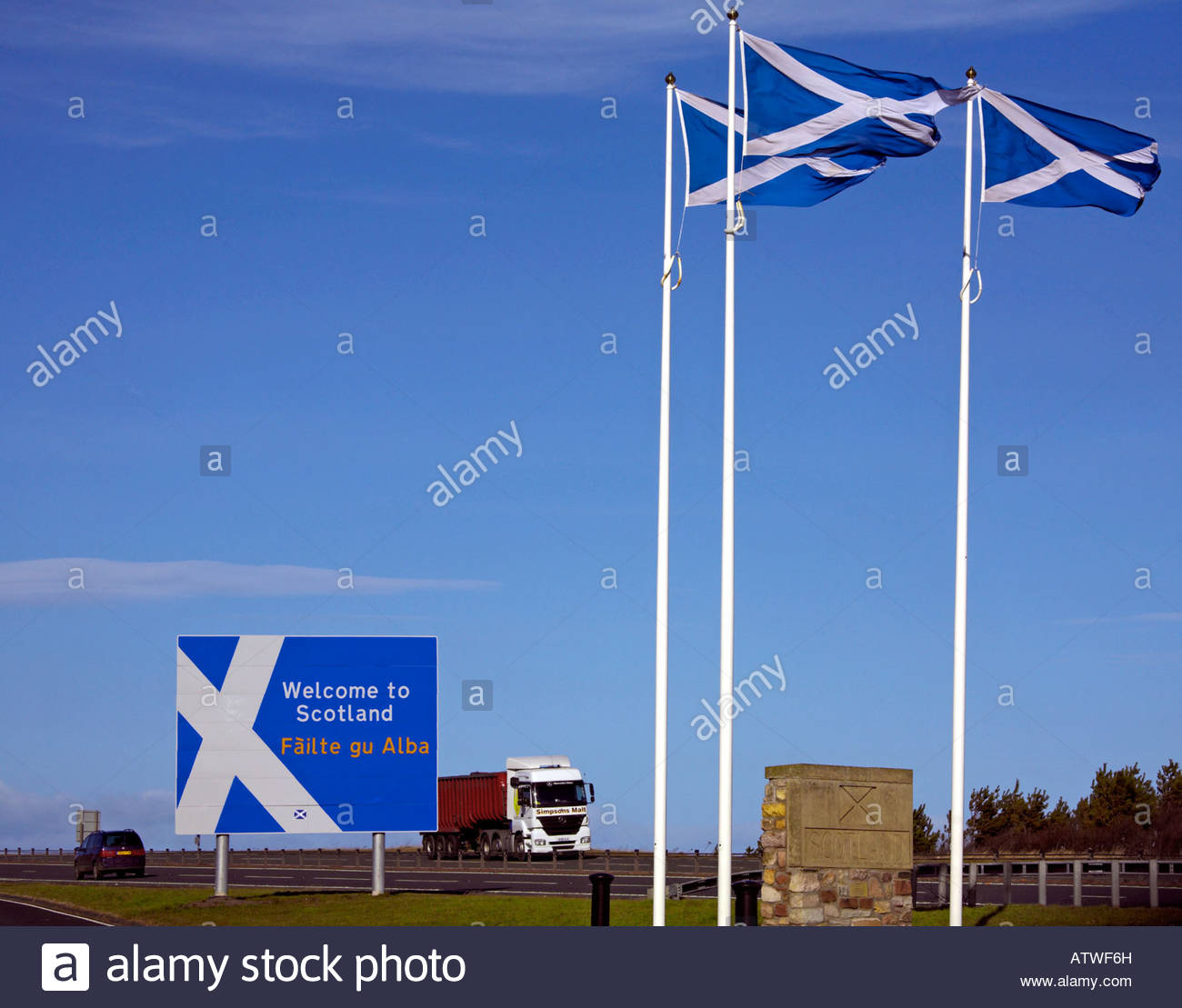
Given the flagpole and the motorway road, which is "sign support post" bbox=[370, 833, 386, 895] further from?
the flagpole

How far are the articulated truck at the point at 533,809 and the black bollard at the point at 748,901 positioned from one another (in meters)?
36.4

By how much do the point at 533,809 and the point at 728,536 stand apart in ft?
124

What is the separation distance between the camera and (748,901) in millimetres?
21234

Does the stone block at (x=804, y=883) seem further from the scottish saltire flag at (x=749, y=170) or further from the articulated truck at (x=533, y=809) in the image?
the articulated truck at (x=533, y=809)

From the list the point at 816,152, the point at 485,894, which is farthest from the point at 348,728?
the point at 816,152

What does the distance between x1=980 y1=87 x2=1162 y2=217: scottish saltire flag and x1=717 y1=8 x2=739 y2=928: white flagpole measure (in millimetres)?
4558

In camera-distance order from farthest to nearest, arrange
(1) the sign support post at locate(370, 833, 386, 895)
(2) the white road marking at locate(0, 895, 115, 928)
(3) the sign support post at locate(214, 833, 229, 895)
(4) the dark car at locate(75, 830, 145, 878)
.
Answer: (4) the dark car at locate(75, 830, 145, 878) < (1) the sign support post at locate(370, 833, 386, 895) < (3) the sign support post at locate(214, 833, 229, 895) < (2) the white road marking at locate(0, 895, 115, 928)

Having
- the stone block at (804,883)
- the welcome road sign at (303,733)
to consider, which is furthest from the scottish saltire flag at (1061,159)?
the welcome road sign at (303,733)

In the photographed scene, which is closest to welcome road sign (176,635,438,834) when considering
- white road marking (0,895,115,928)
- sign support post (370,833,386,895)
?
sign support post (370,833,386,895)

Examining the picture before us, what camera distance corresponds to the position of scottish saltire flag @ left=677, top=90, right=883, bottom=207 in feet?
76.1
